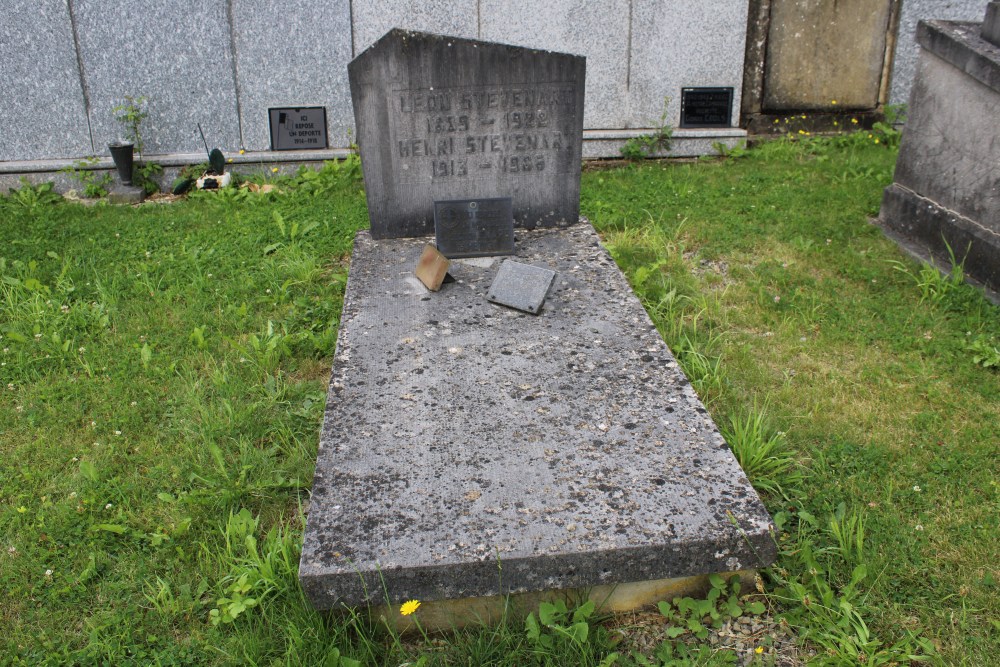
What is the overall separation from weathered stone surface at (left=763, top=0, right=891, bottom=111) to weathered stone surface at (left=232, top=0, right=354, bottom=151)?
10.7 ft

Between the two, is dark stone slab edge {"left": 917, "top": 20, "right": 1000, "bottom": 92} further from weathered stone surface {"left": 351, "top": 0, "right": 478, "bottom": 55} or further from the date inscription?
weathered stone surface {"left": 351, "top": 0, "right": 478, "bottom": 55}

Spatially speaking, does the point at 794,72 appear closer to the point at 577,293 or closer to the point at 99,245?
the point at 577,293

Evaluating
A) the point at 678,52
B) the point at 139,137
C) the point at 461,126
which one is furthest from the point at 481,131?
the point at 139,137

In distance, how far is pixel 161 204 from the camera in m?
5.50

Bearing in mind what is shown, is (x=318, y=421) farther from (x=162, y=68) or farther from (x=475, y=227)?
(x=162, y=68)

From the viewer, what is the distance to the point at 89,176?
18.7 ft

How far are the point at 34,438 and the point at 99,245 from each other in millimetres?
2022

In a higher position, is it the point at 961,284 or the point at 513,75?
the point at 513,75

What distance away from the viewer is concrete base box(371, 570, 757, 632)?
198cm

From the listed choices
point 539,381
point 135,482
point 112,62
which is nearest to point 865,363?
point 539,381

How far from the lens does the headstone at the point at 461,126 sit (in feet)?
11.7

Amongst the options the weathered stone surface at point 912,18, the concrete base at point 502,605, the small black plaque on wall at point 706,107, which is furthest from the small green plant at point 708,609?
the weathered stone surface at point 912,18

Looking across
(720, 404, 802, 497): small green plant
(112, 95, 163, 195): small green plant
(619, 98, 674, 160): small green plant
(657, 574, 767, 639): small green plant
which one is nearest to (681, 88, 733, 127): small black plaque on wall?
(619, 98, 674, 160): small green plant

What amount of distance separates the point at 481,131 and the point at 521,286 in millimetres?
950
